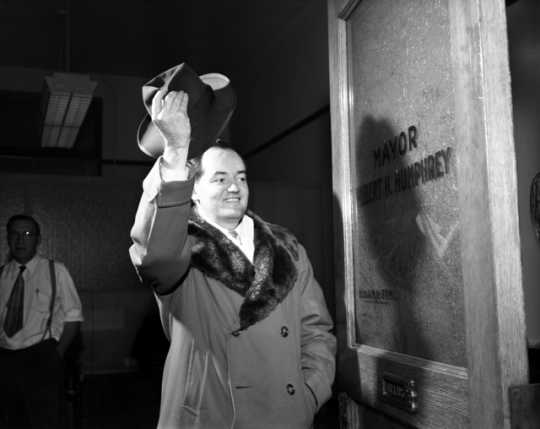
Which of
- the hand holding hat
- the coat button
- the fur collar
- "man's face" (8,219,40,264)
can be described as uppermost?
the hand holding hat

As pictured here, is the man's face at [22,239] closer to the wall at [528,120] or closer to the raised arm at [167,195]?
the raised arm at [167,195]

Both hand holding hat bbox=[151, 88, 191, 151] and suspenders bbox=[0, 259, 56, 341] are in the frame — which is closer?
hand holding hat bbox=[151, 88, 191, 151]

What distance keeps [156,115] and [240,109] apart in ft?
25.1

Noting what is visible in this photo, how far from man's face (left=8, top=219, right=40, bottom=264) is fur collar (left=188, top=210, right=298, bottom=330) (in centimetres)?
239

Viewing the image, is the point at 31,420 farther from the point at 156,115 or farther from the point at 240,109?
the point at 240,109

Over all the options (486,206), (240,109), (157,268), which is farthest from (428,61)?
(240,109)

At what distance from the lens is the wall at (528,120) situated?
2697mm

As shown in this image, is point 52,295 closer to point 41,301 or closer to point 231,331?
point 41,301

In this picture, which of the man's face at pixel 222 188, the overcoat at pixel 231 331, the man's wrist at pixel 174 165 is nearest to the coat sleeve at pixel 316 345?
the overcoat at pixel 231 331

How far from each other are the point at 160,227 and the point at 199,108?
41 centimetres

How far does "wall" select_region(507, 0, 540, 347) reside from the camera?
270cm

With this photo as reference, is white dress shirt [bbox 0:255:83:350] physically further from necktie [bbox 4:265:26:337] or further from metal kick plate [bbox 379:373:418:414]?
metal kick plate [bbox 379:373:418:414]

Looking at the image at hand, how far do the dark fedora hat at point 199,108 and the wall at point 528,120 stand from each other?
1.45 meters

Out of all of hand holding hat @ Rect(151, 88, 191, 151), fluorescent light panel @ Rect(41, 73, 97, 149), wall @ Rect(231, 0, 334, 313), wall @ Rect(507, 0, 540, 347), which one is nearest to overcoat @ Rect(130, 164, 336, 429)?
hand holding hat @ Rect(151, 88, 191, 151)
